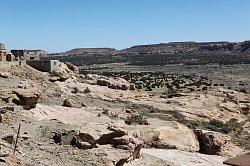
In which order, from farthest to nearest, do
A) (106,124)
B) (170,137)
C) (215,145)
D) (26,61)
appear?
1. (26,61)
2. (170,137)
3. (215,145)
4. (106,124)

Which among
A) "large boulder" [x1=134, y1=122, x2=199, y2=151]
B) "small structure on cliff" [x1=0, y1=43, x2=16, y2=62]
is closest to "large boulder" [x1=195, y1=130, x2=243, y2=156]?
"large boulder" [x1=134, y1=122, x2=199, y2=151]

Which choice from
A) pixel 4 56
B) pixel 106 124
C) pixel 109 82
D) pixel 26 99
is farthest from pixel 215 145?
pixel 109 82

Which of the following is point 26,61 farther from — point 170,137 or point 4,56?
point 170,137

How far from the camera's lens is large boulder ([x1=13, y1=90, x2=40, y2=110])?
21.8 m

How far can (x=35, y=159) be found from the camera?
1503cm

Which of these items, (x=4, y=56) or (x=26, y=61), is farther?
(x=26, y=61)

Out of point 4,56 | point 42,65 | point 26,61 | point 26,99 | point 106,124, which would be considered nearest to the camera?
point 106,124

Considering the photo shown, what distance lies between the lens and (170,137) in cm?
2375

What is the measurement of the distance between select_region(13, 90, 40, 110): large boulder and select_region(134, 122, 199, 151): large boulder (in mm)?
4881

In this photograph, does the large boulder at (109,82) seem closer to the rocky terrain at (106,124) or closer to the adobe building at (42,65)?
the rocky terrain at (106,124)

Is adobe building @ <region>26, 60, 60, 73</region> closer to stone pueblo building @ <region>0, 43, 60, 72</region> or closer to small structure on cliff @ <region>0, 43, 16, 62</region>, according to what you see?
stone pueblo building @ <region>0, 43, 60, 72</region>

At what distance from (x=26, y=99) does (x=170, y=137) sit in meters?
6.99

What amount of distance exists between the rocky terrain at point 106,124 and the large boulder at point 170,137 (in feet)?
0.15

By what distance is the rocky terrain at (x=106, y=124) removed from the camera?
1669 cm
